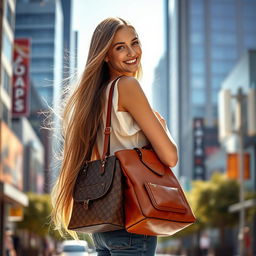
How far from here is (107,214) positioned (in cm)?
252

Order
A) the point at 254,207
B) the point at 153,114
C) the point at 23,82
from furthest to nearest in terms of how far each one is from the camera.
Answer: the point at 23,82, the point at 254,207, the point at 153,114

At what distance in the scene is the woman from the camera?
2.66 metres

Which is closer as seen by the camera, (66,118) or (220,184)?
(66,118)

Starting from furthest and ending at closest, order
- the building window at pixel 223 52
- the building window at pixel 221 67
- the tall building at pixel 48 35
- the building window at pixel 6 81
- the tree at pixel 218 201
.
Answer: the building window at pixel 223 52 < the building window at pixel 221 67 < the tree at pixel 218 201 < the building window at pixel 6 81 < the tall building at pixel 48 35

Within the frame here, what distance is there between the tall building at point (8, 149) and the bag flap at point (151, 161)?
26.8 m

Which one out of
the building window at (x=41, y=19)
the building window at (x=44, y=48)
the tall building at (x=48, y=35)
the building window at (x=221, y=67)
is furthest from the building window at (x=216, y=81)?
the building window at (x=41, y=19)

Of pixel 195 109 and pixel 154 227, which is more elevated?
pixel 195 109

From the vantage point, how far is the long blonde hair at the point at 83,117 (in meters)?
2.79

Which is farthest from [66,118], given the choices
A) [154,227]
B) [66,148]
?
[154,227]

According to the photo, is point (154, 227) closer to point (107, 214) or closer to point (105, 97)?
point (107, 214)

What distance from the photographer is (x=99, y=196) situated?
8.50ft

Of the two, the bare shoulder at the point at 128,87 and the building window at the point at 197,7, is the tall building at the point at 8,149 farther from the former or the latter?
the building window at the point at 197,7

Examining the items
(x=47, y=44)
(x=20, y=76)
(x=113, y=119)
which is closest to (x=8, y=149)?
(x=20, y=76)

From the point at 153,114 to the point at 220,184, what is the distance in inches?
1686
